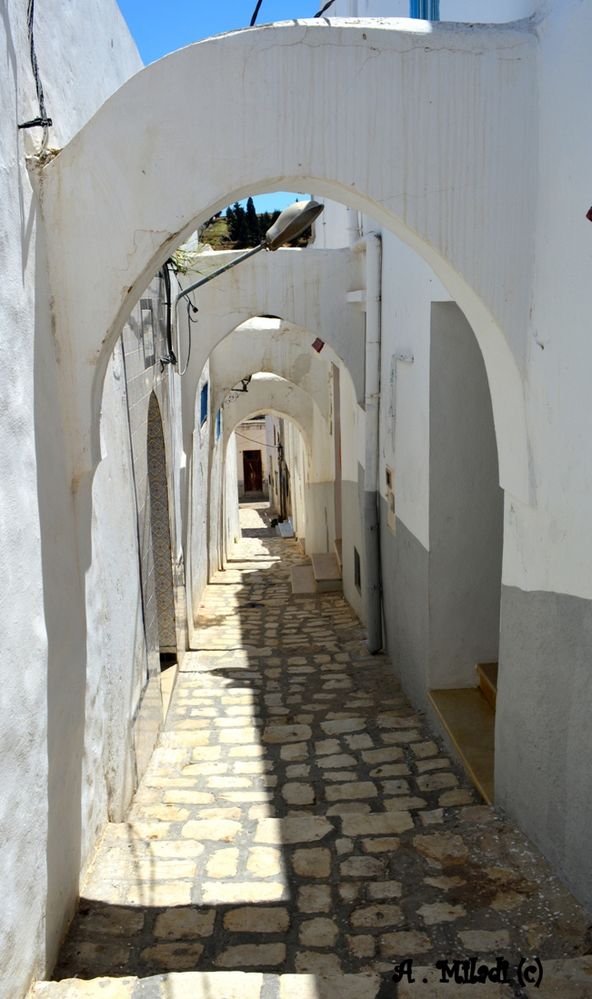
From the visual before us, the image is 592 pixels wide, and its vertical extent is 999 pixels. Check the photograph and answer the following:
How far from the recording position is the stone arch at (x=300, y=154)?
335 centimetres

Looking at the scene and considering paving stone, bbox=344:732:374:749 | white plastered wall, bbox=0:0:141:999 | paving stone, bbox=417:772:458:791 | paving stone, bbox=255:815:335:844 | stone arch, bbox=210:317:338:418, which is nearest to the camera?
white plastered wall, bbox=0:0:141:999

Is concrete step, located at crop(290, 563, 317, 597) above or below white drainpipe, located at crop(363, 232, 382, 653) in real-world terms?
below

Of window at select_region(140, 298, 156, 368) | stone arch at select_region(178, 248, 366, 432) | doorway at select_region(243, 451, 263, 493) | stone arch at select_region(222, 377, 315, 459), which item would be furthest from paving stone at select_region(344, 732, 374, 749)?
doorway at select_region(243, 451, 263, 493)

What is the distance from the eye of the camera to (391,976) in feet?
8.86

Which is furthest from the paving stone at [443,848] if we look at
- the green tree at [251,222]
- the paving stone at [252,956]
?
the green tree at [251,222]

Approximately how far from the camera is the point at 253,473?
39094mm

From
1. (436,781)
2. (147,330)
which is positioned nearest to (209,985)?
(436,781)

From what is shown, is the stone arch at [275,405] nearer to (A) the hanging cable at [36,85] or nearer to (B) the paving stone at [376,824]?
(B) the paving stone at [376,824]

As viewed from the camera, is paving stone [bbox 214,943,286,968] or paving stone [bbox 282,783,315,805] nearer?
paving stone [bbox 214,943,286,968]

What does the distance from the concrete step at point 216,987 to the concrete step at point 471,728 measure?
5.96 feet

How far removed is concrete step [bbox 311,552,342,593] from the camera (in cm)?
1190

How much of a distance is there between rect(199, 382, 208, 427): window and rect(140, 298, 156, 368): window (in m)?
4.33

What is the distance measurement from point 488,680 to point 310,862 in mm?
2089

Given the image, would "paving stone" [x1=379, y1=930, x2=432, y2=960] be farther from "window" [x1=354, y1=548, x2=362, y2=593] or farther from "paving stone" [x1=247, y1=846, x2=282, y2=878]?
"window" [x1=354, y1=548, x2=362, y2=593]
